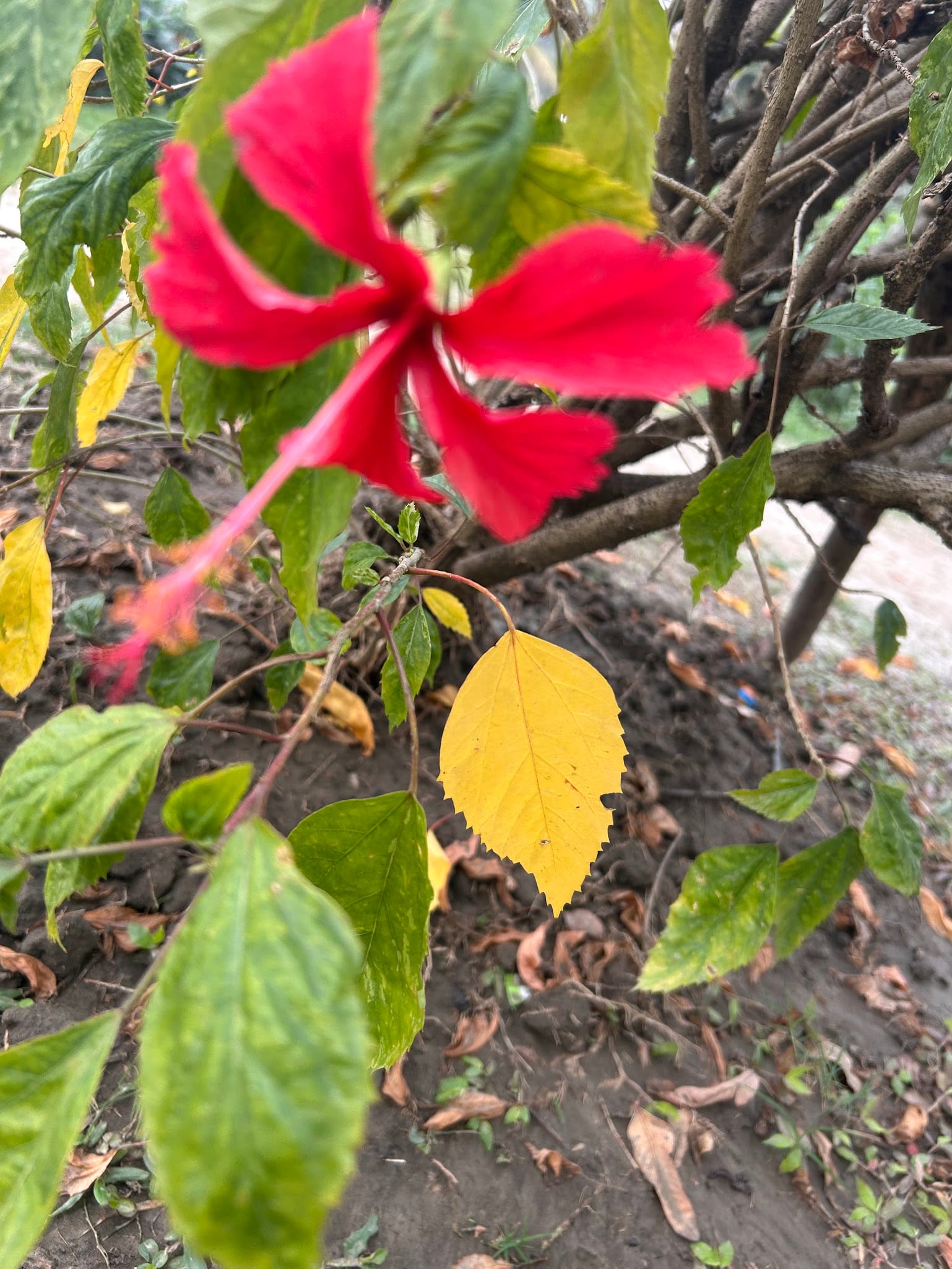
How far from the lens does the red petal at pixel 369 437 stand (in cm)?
25

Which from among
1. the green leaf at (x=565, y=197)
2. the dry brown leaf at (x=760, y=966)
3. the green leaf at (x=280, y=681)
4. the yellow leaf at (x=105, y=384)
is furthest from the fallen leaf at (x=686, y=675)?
the green leaf at (x=565, y=197)

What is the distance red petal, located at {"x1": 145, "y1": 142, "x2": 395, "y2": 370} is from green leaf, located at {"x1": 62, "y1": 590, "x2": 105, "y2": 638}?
105 cm

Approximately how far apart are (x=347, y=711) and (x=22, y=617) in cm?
73

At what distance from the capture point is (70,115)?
0.66 m

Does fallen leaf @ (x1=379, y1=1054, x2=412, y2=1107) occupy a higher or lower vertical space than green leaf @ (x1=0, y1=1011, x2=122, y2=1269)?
lower

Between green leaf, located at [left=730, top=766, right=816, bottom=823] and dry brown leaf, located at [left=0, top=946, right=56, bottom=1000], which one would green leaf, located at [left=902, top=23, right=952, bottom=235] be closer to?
green leaf, located at [left=730, top=766, right=816, bottom=823]

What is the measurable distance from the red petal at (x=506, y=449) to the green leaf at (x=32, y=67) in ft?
0.69

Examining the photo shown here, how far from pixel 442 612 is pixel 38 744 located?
0.62 meters

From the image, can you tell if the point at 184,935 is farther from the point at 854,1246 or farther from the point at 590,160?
the point at 854,1246

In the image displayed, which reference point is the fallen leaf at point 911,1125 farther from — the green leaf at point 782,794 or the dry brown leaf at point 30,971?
the dry brown leaf at point 30,971

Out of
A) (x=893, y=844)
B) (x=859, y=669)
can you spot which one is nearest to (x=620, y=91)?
(x=893, y=844)

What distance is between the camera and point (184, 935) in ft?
0.94

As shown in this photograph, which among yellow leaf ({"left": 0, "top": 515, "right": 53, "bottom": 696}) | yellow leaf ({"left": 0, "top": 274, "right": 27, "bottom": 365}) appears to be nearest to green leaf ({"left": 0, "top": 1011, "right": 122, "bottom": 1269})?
yellow leaf ({"left": 0, "top": 515, "right": 53, "bottom": 696})

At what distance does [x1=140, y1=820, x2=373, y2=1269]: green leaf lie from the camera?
0.24 meters
